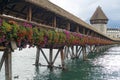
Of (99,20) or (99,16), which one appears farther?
(99,16)

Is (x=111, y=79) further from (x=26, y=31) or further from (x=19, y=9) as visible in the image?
(x=26, y=31)

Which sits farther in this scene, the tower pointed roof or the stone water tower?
the tower pointed roof

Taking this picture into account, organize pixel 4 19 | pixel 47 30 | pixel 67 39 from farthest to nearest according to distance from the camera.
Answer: pixel 67 39 → pixel 47 30 → pixel 4 19

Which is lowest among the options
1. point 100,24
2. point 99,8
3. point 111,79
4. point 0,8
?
point 111,79

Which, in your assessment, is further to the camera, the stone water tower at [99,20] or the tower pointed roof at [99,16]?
the tower pointed roof at [99,16]

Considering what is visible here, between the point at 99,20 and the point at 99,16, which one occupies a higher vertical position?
the point at 99,16

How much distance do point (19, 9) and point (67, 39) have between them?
382cm

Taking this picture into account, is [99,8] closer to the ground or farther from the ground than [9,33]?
farther from the ground

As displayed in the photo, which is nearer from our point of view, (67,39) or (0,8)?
(0,8)

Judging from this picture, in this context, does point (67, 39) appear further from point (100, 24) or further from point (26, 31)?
point (100, 24)

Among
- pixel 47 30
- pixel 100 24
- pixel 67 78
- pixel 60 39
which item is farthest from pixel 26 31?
pixel 100 24

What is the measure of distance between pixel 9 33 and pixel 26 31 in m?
1.23

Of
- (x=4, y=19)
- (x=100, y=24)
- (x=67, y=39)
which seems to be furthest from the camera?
(x=100, y=24)

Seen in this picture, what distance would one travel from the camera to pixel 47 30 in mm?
15070
